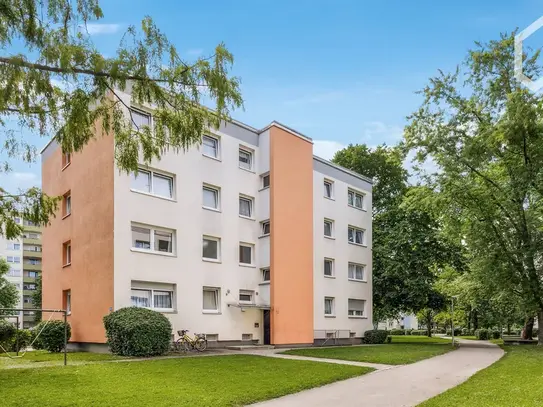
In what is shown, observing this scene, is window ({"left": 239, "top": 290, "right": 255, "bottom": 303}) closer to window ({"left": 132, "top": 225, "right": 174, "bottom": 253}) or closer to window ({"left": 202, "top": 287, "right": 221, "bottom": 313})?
window ({"left": 202, "top": 287, "right": 221, "bottom": 313})

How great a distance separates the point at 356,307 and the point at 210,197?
1196 cm

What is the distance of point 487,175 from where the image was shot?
23641mm

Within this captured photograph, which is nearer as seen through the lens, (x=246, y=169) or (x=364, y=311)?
(x=246, y=169)

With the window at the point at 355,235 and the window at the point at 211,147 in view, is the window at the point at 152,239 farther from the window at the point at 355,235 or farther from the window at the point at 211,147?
the window at the point at 355,235

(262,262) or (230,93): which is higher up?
(230,93)

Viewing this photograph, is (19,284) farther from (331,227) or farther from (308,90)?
(308,90)

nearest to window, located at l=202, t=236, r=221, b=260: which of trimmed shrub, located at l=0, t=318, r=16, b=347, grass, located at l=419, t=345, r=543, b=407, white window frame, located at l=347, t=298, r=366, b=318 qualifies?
trimmed shrub, located at l=0, t=318, r=16, b=347

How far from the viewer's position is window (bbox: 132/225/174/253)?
64.1 feet

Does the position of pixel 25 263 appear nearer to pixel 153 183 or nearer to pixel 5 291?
pixel 5 291

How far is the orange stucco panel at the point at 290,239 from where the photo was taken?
919 inches

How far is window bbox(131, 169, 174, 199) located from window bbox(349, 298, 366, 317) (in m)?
13.3

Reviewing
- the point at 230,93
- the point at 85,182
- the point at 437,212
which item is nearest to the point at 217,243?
the point at 85,182

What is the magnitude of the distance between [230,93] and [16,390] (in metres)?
7.28

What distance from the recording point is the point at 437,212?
2469 centimetres
